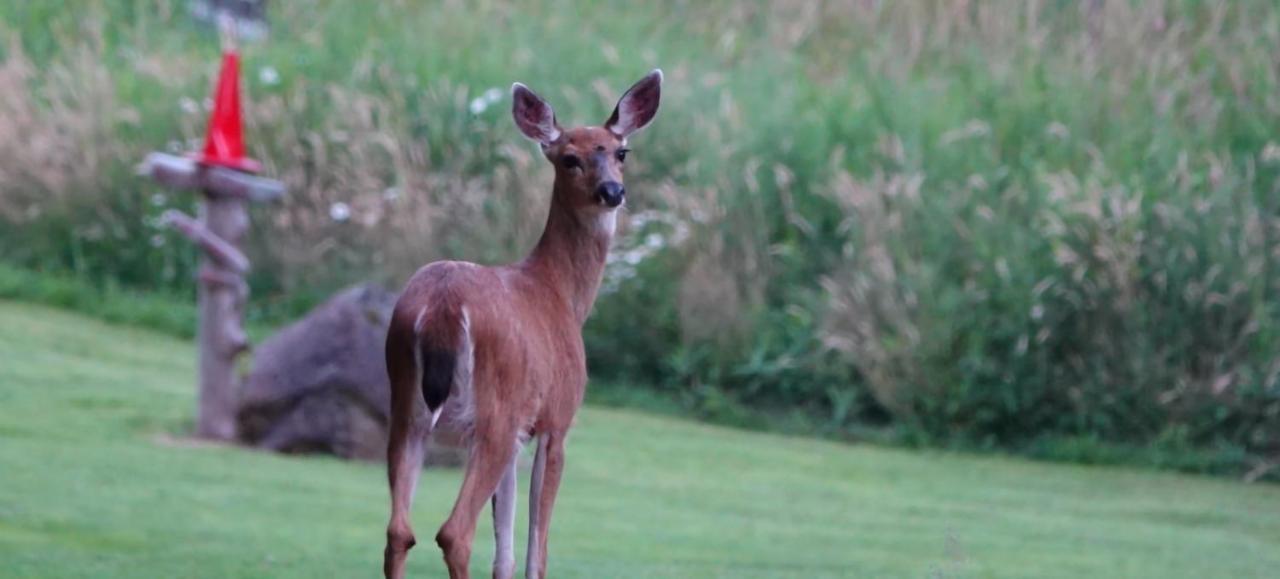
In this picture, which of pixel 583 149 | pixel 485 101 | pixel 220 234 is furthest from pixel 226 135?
pixel 583 149

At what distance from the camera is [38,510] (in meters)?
9.02

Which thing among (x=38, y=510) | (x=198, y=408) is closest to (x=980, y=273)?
(x=198, y=408)

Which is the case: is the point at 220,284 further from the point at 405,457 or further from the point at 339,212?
the point at 405,457

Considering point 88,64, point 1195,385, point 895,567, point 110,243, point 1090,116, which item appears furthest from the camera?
point 88,64

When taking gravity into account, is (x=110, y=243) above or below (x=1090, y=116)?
below

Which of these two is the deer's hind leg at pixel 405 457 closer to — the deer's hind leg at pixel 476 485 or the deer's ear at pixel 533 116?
the deer's hind leg at pixel 476 485

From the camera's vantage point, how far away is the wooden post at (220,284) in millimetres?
11969

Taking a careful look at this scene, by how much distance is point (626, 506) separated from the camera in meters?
10.8

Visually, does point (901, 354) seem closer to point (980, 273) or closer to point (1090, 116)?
point (980, 273)

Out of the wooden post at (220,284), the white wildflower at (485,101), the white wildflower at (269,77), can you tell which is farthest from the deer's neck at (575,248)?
the white wildflower at (269,77)

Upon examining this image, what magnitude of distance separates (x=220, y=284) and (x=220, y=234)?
294mm

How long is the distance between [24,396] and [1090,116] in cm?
853

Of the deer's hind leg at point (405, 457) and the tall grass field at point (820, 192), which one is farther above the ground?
the tall grass field at point (820, 192)

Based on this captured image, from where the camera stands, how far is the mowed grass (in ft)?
28.1
